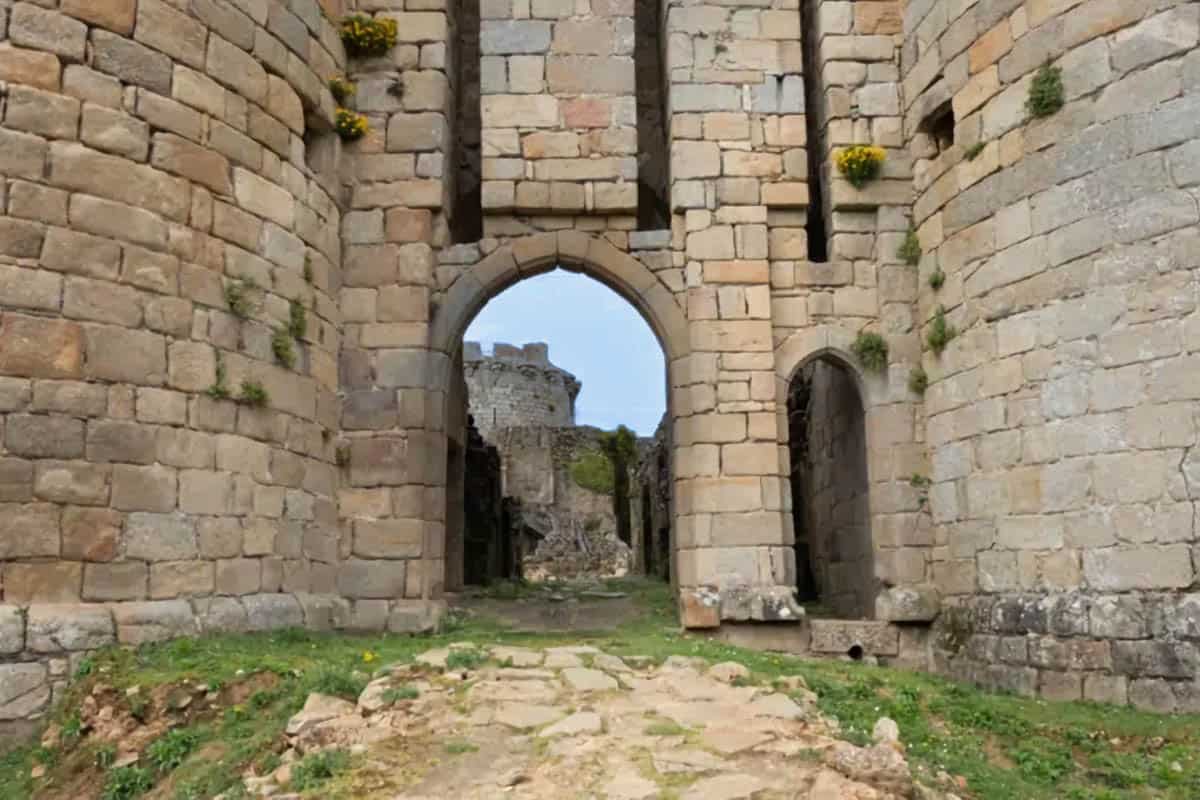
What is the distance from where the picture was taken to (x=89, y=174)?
715 cm

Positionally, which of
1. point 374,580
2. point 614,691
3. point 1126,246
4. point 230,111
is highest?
point 230,111

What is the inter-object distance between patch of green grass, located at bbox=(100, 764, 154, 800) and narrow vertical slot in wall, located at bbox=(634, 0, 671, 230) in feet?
26.4

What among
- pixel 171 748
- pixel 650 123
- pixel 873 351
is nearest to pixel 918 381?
pixel 873 351

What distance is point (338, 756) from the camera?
529 cm

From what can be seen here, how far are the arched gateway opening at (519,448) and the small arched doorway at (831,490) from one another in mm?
1899

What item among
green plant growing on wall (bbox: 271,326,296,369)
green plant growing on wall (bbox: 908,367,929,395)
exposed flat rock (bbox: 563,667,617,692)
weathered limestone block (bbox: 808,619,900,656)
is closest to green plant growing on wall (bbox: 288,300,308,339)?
green plant growing on wall (bbox: 271,326,296,369)

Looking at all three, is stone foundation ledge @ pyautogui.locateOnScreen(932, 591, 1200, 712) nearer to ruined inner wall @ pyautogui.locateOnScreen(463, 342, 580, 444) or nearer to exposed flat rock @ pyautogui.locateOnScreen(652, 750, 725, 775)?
exposed flat rock @ pyautogui.locateOnScreen(652, 750, 725, 775)

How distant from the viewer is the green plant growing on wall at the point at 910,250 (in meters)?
10.1

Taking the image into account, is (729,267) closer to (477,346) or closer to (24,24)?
(24,24)

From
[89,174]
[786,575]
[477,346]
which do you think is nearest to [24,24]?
[89,174]

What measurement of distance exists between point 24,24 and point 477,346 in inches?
1106

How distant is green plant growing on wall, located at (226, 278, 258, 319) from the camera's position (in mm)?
8094

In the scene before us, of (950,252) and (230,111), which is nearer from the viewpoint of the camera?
(230,111)

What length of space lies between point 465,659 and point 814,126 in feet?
24.5
